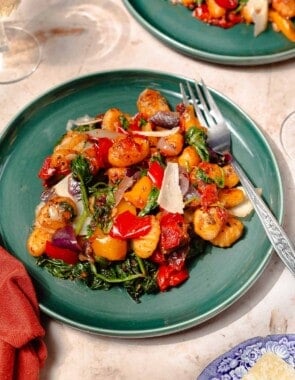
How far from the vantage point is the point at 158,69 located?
7.20 feet

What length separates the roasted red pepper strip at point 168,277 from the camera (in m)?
1.71

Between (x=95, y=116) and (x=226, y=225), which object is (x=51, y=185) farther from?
(x=226, y=225)

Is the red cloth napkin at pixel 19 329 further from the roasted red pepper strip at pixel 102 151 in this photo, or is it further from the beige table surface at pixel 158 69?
the roasted red pepper strip at pixel 102 151

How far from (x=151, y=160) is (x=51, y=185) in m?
0.27

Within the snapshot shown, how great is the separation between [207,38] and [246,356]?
98 cm

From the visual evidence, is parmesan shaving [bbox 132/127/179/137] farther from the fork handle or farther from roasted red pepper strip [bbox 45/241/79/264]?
roasted red pepper strip [bbox 45/241/79/264]

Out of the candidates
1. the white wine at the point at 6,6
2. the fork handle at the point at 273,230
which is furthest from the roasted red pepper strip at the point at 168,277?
the white wine at the point at 6,6

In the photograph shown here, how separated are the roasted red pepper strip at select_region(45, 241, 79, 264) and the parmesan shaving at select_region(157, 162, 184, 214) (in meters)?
Result: 0.24

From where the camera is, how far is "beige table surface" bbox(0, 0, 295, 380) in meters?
1.72

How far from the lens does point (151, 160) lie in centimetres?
179

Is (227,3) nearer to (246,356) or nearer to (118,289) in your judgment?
(118,289)

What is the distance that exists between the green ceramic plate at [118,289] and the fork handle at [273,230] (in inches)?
1.2

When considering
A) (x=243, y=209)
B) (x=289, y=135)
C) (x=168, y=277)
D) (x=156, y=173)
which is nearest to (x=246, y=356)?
(x=168, y=277)

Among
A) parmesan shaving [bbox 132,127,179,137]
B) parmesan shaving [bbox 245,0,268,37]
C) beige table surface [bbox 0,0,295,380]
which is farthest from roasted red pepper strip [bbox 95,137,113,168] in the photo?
parmesan shaving [bbox 245,0,268,37]
